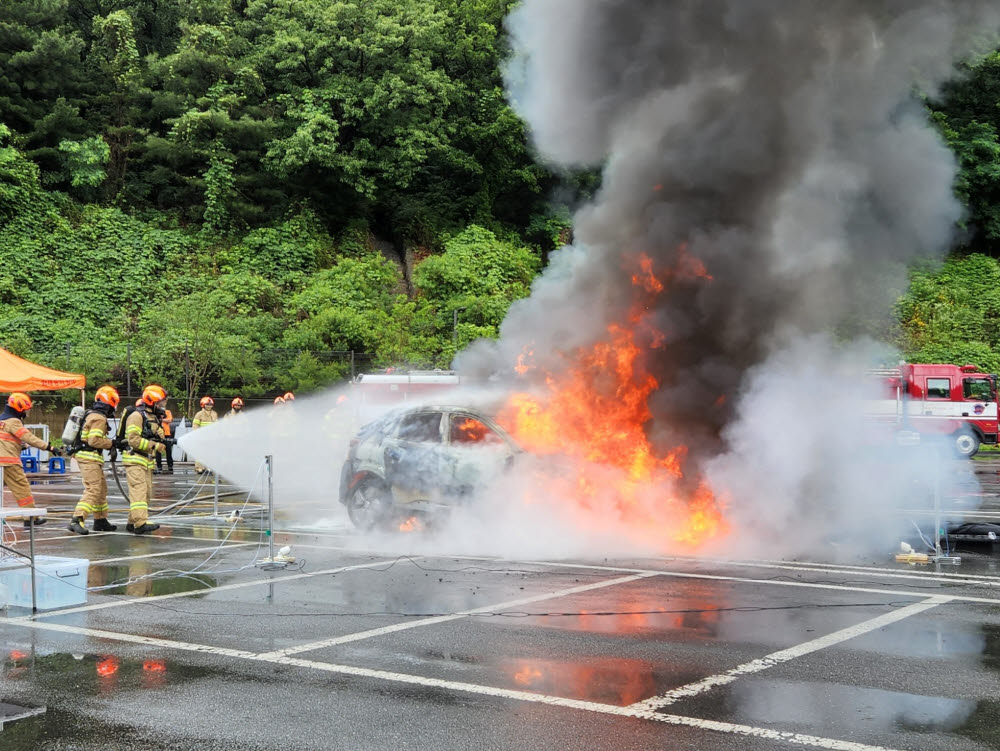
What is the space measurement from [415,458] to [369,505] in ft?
2.91

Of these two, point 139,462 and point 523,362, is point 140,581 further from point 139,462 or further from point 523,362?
point 523,362

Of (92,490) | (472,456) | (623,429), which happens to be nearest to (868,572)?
(623,429)

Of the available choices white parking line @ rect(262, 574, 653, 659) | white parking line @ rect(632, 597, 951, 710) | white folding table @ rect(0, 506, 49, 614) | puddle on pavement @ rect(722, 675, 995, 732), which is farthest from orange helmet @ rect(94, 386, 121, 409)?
puddle on pavement @ rect(722, 675, 995, 732)

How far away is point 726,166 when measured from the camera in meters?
12.1

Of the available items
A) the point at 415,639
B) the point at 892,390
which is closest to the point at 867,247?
the point at 415,639

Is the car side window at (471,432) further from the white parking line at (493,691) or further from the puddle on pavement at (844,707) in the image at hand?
the puddle on pavement at (844,707)

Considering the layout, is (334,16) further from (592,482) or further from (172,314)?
(592,482)

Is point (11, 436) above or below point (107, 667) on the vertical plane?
above

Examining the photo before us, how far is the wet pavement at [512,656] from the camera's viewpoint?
4809 mm

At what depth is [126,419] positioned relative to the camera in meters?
12.2

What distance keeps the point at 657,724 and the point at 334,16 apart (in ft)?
109

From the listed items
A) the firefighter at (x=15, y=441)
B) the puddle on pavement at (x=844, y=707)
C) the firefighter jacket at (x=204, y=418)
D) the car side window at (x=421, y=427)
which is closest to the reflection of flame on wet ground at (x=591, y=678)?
the puddle on pavement at (x=844, y=707)

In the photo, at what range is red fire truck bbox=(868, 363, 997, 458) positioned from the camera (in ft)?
86.4

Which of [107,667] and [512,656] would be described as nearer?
[107,667]
